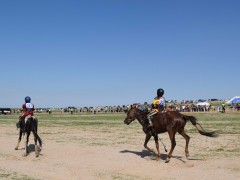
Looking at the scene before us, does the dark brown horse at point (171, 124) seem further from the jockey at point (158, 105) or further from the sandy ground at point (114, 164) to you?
the sandy ground at point (114, 164)

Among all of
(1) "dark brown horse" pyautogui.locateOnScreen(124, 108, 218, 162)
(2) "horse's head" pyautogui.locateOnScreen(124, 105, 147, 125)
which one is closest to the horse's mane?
(2) "horse's head" pyautogui.locateOnScreen(124, 105, 147, 125)

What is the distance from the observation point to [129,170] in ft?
40.8

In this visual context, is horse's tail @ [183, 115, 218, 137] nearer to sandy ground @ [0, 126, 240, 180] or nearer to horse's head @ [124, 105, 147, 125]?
sandy ground @ [0, 126, 240, 180]

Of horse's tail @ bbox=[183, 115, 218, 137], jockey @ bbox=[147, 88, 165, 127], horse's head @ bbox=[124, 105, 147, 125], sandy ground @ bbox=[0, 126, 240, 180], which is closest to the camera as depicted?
sandy ground @ bbox=[0, 126, 240, 180]

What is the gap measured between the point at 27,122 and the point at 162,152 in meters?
6.40

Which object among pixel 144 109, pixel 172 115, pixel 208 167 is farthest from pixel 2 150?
pixel 208 167

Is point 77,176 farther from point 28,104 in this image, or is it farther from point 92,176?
point 28,104

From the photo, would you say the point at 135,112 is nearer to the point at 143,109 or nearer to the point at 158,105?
the point at 143,109

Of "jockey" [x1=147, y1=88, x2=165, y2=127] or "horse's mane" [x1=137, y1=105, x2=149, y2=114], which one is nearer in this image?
"jockey" [x1=147, y1=88, x2=165, y2=127]

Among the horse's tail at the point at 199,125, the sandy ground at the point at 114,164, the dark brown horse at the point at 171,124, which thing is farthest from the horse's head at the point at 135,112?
the horse's tail at the point at 199,125

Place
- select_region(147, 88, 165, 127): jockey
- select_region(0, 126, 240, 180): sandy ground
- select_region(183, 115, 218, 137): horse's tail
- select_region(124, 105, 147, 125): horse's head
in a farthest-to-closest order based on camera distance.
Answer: select_region(124, 105, 147, 125): horse's head < select_region(147, 88, 165, 127): jockey < select_region(183, 115, 218, 137): horse's tail < select_region(0, 126, 240, 180): sandy ground

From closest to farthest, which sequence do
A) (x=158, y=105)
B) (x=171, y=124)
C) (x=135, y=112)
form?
(x=171, y=124) < (x=158, y=105) < (x=135, y=112)

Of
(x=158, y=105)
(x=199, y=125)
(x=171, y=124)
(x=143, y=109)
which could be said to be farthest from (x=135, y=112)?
(x=199, y=125)

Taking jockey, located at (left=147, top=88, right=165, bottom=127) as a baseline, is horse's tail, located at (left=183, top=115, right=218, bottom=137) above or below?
below
